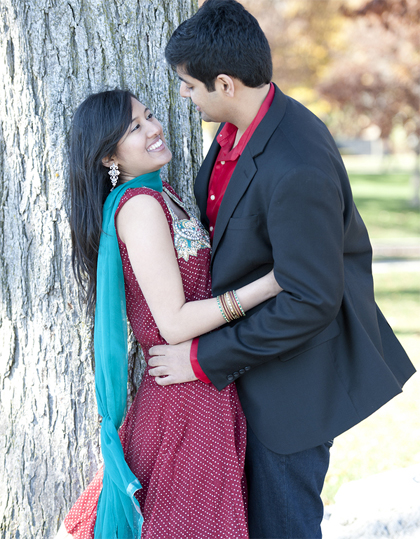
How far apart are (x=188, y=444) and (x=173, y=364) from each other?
0.30m

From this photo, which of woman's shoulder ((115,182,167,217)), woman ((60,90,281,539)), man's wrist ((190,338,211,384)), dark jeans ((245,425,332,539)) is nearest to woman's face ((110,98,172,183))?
woman ((60,90,281,539))

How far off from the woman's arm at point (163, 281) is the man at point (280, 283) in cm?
6

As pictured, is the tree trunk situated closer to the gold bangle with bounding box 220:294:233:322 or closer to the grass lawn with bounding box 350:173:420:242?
the gold bangle with bounding box 220:294:233:322

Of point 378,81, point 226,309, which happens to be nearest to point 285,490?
point 226,309

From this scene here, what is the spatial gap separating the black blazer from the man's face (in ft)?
0.69

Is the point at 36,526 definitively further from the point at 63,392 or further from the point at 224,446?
the point at 224,446

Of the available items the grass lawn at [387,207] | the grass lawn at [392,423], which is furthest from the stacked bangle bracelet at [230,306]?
the grass lawn at [387,207]

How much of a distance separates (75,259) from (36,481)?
39.5 inches

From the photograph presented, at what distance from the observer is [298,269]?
1.76 m

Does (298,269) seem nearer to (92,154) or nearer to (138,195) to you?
(138,195)

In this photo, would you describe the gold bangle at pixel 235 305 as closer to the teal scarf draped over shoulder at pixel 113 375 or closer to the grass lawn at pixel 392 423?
the teal scarf draped over shoulder at pixel 113 375

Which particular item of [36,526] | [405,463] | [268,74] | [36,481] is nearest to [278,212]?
[268,74]

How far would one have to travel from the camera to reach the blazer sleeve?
1729 millimetres

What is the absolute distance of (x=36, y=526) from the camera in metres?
2.48
